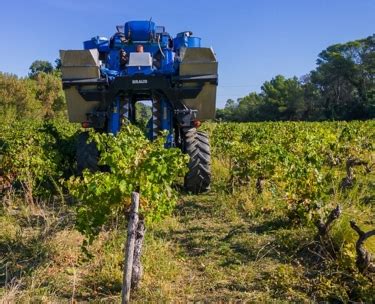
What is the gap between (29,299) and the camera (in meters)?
3.32

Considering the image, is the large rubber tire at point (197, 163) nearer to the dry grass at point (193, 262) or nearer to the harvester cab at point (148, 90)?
the harvester cab at point (148, 90)

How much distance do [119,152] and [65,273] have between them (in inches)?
46.8

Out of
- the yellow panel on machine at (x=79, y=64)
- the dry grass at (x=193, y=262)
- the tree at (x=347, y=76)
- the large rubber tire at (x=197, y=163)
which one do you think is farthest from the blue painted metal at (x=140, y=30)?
the tree at (x=347, y=76)

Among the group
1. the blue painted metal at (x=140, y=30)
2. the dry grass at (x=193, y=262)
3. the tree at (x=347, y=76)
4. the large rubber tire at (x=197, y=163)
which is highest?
the tree at (x=347, y=76)

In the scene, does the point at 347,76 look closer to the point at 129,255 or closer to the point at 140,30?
the point at 140,30

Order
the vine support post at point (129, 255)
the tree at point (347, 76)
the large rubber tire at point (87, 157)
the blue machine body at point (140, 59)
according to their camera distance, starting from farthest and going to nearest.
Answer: the tree at point (347, 76)
the blue machine body at point (140, 59)
the large rubber tire at point (87, 157)
the vine support post at point (129, 255)

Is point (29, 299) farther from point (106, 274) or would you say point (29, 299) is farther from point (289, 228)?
point (289, 228)

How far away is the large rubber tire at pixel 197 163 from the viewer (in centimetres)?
710

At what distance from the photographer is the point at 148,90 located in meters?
7.00

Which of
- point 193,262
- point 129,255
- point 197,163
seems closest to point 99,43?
point 197,163

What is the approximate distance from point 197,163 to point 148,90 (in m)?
1.33

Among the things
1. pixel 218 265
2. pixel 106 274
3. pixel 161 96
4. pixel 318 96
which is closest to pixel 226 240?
pixel 218 265

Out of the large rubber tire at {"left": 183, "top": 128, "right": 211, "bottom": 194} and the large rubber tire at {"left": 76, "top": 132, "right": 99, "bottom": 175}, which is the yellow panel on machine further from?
the large rubber tire at {"left": 183, "top": 128, "right": 211, "bottom": 194}

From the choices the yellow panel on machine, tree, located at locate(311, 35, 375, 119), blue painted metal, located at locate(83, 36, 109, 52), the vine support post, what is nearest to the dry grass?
the vine support post
